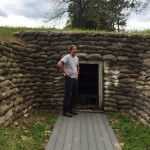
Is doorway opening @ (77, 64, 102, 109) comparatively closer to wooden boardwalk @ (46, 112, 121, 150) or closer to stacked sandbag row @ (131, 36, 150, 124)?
stacked sandbag row @ (131, 36, 150, 124)

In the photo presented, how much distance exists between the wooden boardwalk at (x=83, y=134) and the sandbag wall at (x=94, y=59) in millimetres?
944

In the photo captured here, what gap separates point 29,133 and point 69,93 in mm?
1818

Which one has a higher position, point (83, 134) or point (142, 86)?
point (142, 86)

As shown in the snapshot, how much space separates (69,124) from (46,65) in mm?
2277

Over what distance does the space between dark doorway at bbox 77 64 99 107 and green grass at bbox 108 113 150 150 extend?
2.02m

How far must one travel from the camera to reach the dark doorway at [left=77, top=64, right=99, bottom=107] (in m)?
9.97

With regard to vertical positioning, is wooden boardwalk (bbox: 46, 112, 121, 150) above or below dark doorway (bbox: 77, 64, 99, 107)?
below

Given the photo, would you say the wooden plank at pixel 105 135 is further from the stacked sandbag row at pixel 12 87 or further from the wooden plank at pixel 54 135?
the stacked sandbag row at pixel 12 87

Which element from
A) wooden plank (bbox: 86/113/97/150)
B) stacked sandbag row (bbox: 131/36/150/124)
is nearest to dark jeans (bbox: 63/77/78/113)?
wooden plank (bbox: 86/113/97/150)

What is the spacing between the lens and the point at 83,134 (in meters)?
6.37

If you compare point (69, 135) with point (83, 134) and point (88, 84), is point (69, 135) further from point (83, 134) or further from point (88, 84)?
point (88, 84)

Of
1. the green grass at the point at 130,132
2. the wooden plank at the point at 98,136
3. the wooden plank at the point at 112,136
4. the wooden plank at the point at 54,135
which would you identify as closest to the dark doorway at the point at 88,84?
the green grass at the point at 130,132

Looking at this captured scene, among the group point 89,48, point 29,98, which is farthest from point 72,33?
point 29,98

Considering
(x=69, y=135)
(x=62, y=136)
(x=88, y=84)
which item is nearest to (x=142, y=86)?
(x=88, y=84)
